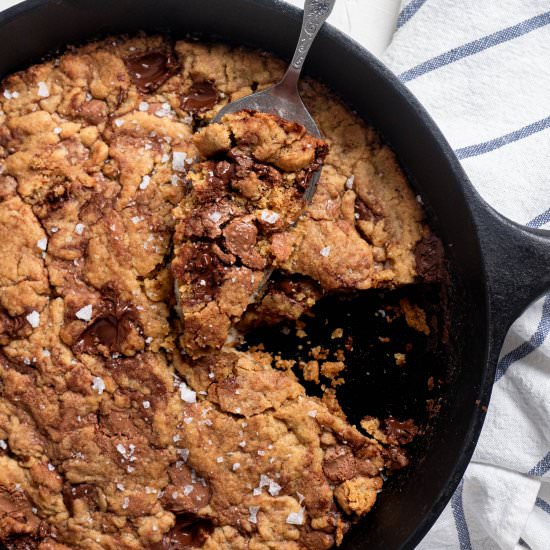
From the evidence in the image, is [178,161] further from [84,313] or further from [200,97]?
[84,313]

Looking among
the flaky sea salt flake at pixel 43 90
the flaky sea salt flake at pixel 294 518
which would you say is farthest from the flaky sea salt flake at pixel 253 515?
the flaky sea salt flake at pixel 43 90

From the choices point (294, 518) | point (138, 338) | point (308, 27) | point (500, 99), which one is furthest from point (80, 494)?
point (500, 99)

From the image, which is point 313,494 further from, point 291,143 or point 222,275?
point 291,143

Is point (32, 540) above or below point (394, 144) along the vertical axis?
below

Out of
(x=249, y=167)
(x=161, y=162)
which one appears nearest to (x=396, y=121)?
(x=249, y=167)

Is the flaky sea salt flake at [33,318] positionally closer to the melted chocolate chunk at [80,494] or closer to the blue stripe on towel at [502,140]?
the melted chocolate chunk at [80,494]

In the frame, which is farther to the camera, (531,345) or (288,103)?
(531,345)

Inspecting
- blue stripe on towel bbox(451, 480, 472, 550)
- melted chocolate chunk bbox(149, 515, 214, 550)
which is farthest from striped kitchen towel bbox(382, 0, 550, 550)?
melted chocolate chunk bbox(149, 515, 214, 550)
